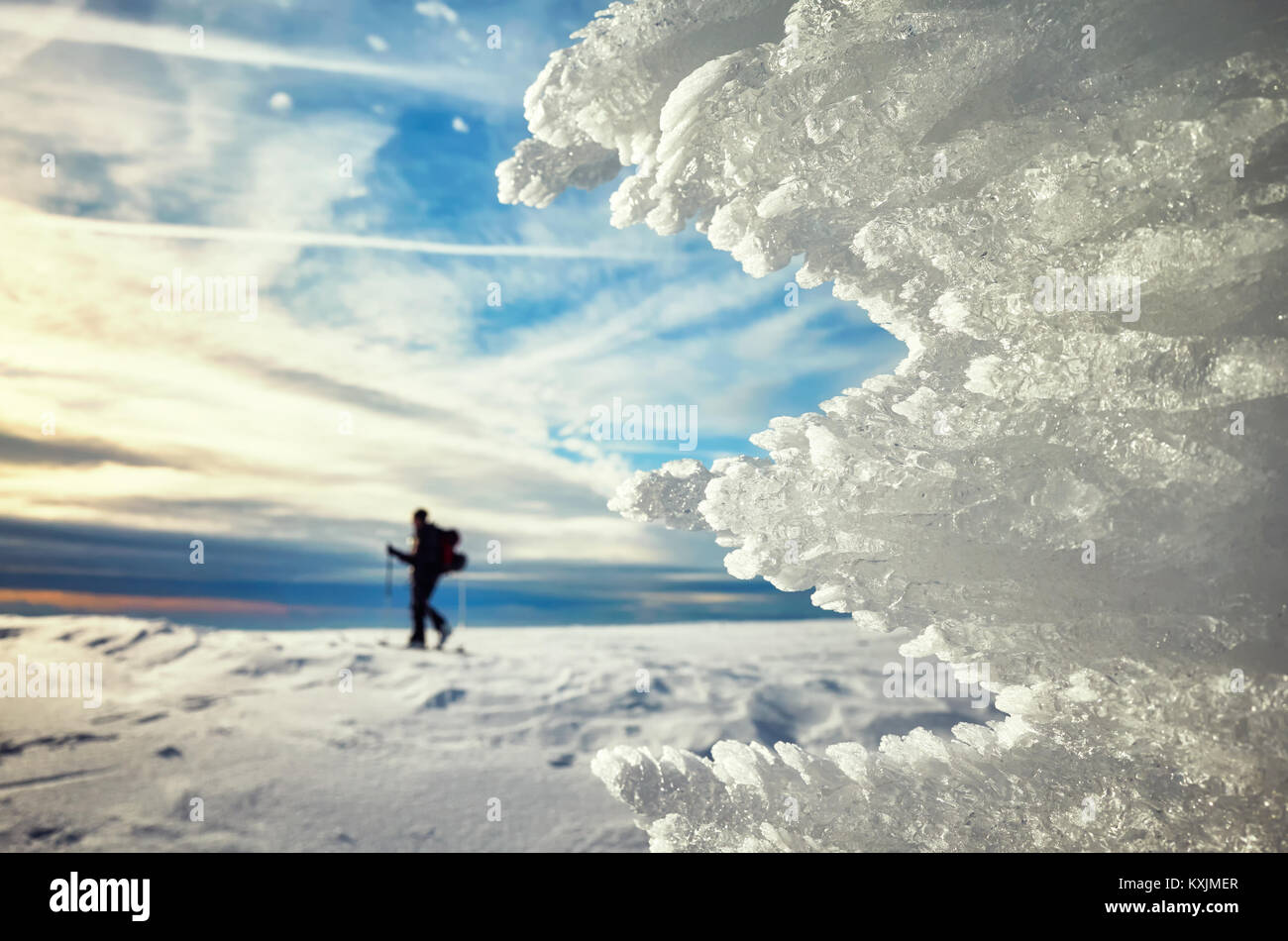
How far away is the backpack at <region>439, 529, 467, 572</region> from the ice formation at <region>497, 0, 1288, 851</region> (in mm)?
6181

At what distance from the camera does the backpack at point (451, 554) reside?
328 inches

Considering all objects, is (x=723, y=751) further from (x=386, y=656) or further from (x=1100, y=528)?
(x=386, y=656)

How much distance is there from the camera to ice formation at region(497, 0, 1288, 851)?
216 cm

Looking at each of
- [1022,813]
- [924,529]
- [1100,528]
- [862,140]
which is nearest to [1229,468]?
[1100,528]

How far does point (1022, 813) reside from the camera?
→ 2.50m

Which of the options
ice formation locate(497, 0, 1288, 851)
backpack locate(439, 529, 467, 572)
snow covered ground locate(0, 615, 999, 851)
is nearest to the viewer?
ice formation locate(497, 0, 1288, 851)

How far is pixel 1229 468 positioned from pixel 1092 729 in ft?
3.38

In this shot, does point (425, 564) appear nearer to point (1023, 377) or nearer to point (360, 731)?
point (360, 731)

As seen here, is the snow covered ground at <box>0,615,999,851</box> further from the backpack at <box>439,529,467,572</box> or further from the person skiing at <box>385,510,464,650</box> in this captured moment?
the backpack at <box>439,529,467,572</box>

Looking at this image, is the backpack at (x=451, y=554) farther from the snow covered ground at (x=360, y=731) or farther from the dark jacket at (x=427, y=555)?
the snow covered ground at (x=360, y=731)

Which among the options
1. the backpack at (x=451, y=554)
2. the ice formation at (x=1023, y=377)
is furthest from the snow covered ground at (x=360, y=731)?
the ice formation at (x=1023, y=377)

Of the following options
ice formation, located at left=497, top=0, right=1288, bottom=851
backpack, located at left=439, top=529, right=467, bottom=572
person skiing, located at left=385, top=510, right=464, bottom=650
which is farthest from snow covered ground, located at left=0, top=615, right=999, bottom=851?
ice formation, located at left=497, top=0, right=1288, bottom=851

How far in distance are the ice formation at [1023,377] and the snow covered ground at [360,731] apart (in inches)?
239

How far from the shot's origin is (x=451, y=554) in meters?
8.38
